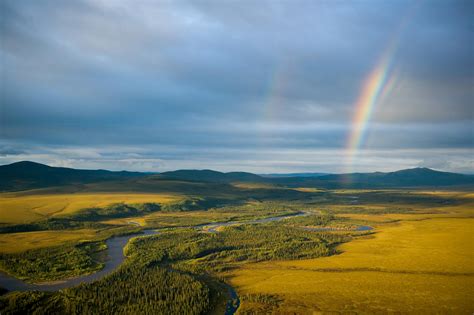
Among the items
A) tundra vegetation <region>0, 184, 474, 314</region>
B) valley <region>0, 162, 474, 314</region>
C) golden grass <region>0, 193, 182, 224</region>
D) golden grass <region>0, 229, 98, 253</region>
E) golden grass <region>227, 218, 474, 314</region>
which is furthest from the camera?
golden grass <region>0, 193, 182, 224</region>

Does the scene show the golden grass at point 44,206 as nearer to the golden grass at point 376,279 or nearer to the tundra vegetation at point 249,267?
the tundra vegetation at point 249,267

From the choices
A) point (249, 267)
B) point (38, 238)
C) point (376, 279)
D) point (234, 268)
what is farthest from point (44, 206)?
point (376, 279)

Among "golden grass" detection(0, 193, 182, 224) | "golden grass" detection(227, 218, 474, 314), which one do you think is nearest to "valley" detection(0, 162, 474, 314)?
"golden grass" detection(227, 218, 474, 314)

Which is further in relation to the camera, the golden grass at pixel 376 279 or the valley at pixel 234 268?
the golden grass at pixel 376 279

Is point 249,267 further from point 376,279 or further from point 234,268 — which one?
point 376,279

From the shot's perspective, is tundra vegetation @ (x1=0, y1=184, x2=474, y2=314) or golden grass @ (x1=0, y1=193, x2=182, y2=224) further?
golden grass @ (x1=0, y1=193, x2=182, y2=224)

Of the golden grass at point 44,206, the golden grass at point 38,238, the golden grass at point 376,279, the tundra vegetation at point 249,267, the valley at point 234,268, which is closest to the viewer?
the tundra vegetation at point 249,267

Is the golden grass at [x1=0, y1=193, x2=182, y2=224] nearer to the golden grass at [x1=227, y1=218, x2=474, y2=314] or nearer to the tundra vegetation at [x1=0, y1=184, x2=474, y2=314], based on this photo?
the tundra vegetation at [x1=0, y1=184, x2=474, y2=314]

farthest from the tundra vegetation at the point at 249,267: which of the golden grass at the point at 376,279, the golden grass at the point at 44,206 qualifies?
the golden grass at the point at 44,206

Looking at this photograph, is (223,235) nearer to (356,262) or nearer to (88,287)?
(356,262)
